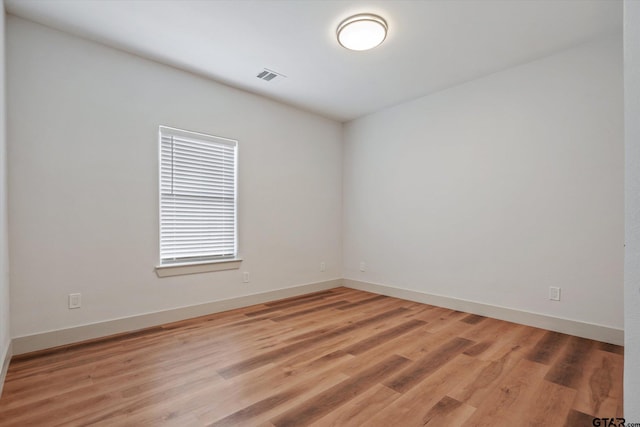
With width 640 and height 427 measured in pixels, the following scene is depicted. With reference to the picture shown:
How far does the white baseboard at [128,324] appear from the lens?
248cm

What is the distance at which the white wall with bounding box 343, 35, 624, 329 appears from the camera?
275cm

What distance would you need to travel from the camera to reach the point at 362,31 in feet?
8.41

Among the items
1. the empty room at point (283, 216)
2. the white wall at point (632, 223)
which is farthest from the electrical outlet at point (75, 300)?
the white wall at point (632, 223)

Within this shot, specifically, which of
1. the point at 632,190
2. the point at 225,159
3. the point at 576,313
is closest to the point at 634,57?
the point at 632,190

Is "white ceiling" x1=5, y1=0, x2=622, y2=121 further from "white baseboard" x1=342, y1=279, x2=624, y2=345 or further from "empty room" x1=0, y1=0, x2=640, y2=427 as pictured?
"white baseboard" x1=342, y1=279, x2=624, y2=345

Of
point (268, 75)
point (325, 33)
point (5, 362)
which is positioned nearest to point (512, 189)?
point (325, 33)

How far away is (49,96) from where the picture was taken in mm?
2586

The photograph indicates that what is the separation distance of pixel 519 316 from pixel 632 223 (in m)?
3.11

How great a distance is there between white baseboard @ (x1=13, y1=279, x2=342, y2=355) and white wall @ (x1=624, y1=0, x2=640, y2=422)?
11.3 ft

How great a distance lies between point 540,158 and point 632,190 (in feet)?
9.69

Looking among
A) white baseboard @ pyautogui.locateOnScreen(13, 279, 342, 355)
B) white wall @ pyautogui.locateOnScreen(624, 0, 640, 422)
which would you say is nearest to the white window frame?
white baseboard @ pyautogui.locateOnScreen(13, 279, 342, 355)

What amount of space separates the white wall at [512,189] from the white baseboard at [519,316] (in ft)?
0.19

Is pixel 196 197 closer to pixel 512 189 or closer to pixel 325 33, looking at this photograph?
pixel 325 33

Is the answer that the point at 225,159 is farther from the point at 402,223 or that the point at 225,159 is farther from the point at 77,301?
the point at 402,223
